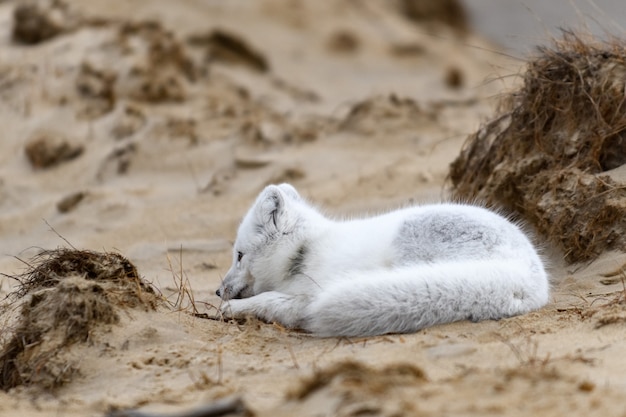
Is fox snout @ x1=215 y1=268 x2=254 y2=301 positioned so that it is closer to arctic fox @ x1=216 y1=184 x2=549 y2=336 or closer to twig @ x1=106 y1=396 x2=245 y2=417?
arctic fox @ x1=216 y1=184 x2=549 y2=336

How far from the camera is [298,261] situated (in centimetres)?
493

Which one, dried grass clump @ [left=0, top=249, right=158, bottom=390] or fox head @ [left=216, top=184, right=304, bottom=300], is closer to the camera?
dried grass clump @ [left=0, top=249, right=158, bottom=390]

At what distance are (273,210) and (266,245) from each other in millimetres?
191

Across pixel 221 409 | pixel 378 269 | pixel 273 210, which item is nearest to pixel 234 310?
pixel 273 210

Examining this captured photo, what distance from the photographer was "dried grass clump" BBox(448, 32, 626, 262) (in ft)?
16.6

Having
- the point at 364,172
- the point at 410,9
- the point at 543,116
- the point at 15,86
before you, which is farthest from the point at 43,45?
the point at 410,9

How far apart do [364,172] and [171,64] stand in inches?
126

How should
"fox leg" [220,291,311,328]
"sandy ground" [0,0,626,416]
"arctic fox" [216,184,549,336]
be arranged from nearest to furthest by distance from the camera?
"sandy ground" [0,0,626,416] < "arctic fox" [216,184,549,336] < "fox leg" [220,291,311,328]

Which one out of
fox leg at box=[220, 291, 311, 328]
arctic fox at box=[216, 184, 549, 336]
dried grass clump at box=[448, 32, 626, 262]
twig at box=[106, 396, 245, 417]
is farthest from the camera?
dried grass clump at box=[448, 32, 626, 262]

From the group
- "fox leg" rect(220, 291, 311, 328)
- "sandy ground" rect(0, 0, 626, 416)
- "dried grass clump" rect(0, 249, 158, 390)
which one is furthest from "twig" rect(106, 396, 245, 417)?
"fox leg" rect(220, 291, 311, 328)

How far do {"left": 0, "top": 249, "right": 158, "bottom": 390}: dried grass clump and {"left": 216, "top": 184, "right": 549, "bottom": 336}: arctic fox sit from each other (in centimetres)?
57

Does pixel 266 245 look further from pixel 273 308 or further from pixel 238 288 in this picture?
pixel 273 308

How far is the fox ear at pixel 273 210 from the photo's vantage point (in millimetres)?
4996

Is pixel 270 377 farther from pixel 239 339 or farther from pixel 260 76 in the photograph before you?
pixel 260 76
